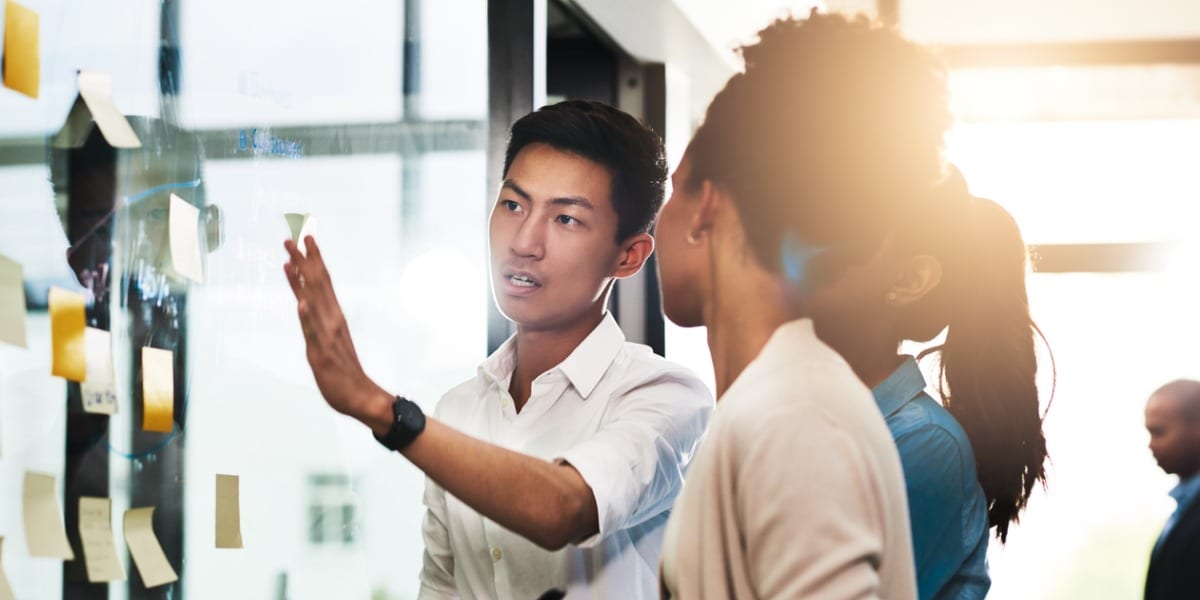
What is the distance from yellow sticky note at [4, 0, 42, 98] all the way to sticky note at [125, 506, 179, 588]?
455mm

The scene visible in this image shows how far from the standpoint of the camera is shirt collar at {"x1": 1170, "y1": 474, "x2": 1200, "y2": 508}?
9.73 ft

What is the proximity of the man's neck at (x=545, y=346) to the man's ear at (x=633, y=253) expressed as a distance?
0.06m

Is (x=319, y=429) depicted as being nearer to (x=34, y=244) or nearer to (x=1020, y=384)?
(x=34, y=244)

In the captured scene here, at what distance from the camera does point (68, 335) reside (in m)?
1.09

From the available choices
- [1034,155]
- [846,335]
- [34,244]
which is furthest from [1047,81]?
[34,244]

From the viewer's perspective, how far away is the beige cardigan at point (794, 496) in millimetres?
802

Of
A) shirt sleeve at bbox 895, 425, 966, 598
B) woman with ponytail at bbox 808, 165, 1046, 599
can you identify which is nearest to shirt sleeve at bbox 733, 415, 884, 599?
woman with ponytail at bbox 808, 165, 1046, 599

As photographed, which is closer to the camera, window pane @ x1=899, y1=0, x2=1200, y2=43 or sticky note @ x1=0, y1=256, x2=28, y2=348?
sticky note @ x1=0, y1=256, x2=28, y2=348

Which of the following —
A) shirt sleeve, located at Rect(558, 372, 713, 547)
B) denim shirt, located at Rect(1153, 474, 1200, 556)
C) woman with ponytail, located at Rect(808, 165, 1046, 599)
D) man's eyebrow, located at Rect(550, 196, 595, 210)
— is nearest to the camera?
woman with ponytail, located at Rect(808, 165, 1046, 599)

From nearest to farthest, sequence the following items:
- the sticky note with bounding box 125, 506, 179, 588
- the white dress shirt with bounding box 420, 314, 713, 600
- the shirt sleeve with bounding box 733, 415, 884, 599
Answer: the shirt sleeve with bounding box 733, 415, 884, 599
the sticky note with bounding box 125, 506, 179, 588
the white dress shirt with bounding box 420, 314, 713, 600

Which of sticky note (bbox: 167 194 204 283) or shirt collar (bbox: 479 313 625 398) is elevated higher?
sticky note (bbox: 167 194 204 283)

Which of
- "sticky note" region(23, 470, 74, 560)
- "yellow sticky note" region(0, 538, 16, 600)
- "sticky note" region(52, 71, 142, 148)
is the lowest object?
"yellow sticky note" region(0, 538, 16, 600)

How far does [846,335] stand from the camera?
99 cm

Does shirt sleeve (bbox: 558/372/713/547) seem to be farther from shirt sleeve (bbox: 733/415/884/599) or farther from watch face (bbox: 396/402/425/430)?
shirt sleeve (bbox: 733/415/884/599)
